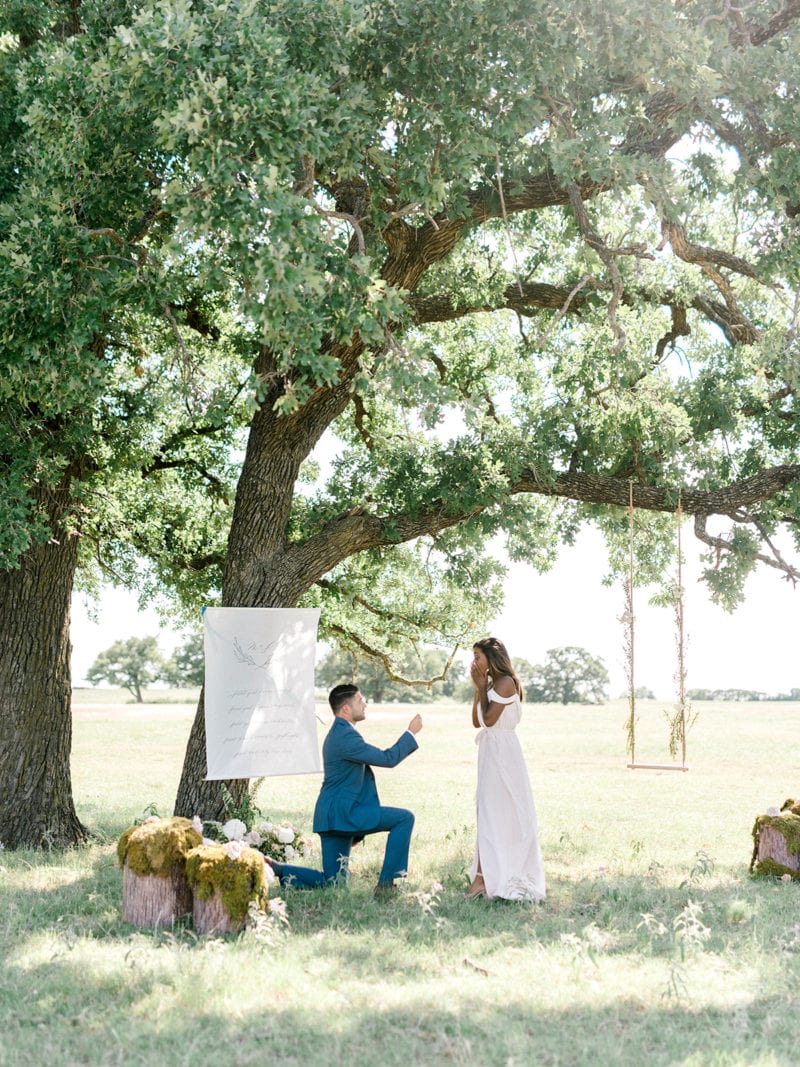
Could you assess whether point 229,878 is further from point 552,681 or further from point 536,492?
point 552,681

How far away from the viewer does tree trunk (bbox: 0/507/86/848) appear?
10.7 meters

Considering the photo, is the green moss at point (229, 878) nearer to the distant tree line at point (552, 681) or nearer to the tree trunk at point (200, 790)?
the tree trunk at point (200, 790)

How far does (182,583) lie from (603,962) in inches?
352

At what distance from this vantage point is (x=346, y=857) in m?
7.93

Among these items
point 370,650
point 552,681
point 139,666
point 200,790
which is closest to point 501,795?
point 200,790

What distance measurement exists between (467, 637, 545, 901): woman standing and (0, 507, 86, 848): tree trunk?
501 centimetres

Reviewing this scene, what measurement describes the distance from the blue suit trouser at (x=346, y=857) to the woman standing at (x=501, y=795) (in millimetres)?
683

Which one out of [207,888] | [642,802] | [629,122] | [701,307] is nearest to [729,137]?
[629,122]

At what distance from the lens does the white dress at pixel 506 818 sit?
7973 mm

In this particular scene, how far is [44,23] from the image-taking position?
9438 mm

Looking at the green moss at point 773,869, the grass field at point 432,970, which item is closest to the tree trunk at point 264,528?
the grass field at point 432,970

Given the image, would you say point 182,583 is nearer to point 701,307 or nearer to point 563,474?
point 563,474

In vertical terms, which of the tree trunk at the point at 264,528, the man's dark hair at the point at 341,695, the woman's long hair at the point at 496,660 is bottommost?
the man's dark hair at the point at 341,695

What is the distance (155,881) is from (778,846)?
5505mm
